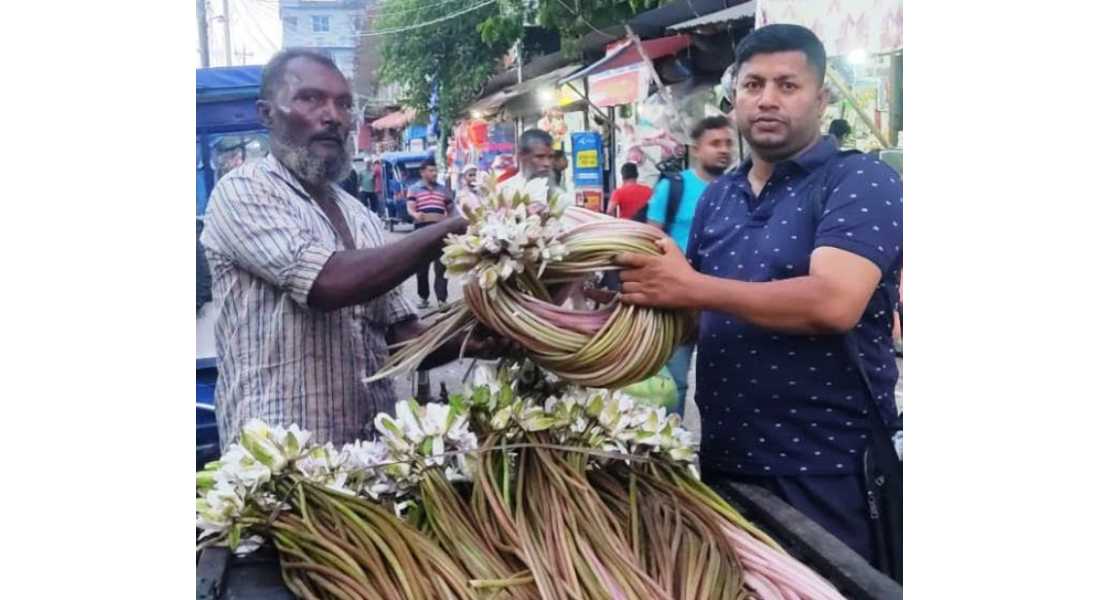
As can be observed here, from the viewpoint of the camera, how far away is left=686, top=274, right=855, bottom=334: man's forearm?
6.35ft

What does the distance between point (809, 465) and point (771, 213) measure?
0.52 meters

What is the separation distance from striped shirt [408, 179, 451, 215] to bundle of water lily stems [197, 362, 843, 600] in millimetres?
343

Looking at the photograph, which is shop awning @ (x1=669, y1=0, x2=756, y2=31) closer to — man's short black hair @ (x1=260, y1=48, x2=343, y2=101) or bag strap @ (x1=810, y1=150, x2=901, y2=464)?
bag strap @ (x1=810, y1=150, x2=901, y2=464)

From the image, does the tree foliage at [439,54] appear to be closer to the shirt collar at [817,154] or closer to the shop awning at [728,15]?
the shop awning at [728,15]

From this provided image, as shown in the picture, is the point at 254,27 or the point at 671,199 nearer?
the point at 254,27

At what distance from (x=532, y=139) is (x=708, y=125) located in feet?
1.18

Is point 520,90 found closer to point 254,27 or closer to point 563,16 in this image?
point 563,16

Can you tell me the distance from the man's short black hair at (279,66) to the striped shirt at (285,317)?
0.13 metres

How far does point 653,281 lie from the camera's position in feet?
6.29

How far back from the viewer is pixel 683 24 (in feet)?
6.63

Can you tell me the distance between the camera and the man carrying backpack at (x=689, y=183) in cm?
206

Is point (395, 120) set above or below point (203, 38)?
below

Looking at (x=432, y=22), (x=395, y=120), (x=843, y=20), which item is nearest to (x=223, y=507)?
(x=395, y=120)

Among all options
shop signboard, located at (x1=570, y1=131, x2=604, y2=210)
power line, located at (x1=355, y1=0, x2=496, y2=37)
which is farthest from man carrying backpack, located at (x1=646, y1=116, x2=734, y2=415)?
power line, located at (x1=355, y1=0, x2=496, y2=37)
